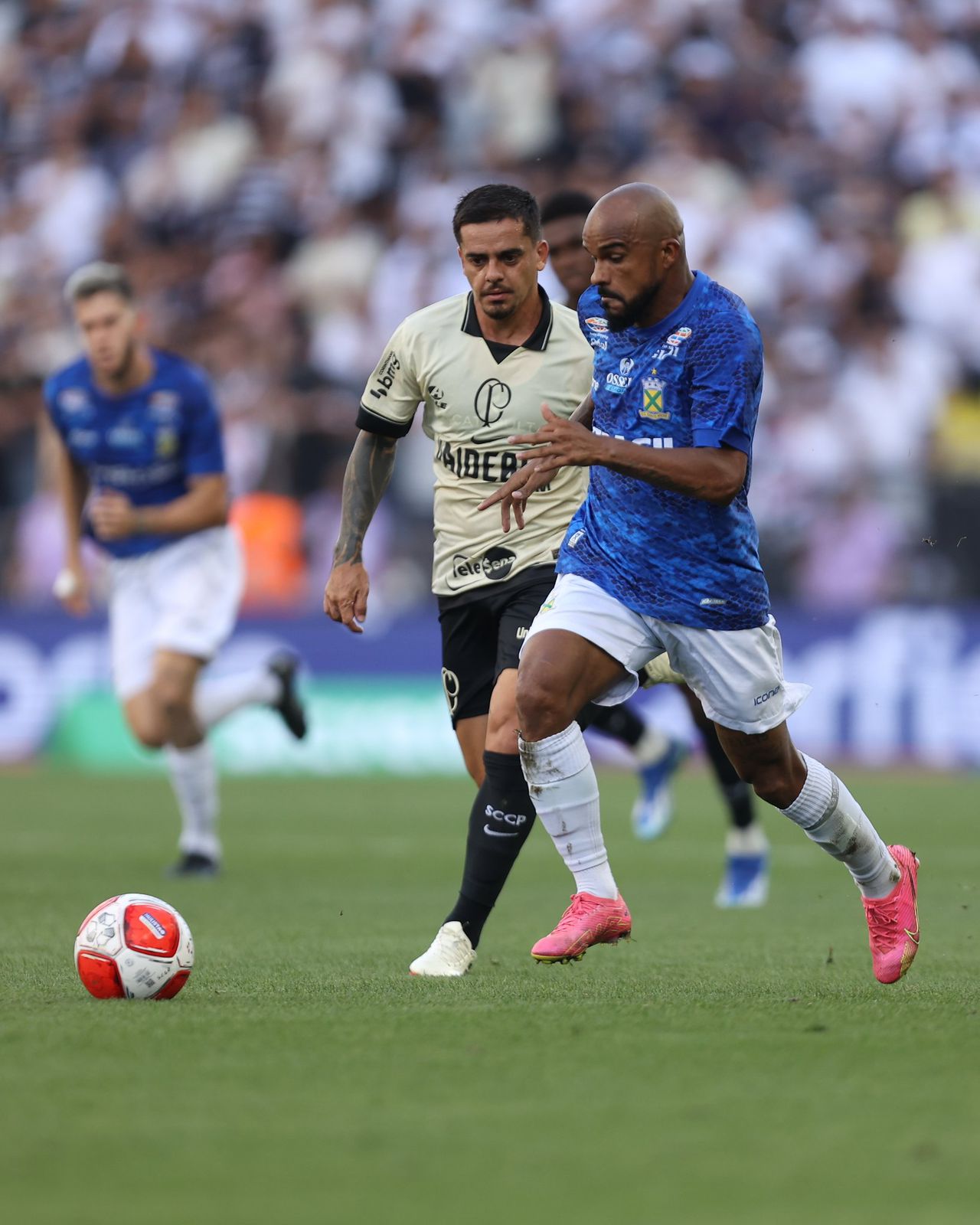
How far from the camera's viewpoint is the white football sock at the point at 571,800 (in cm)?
553

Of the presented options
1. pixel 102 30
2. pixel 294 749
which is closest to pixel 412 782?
pixel 294 749

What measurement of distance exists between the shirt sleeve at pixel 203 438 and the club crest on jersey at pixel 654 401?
187 inches

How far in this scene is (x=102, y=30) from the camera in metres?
20.5

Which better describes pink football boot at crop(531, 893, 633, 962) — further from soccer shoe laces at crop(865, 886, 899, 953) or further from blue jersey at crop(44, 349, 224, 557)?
blue jersey at crop(44, 349, 224, 557)

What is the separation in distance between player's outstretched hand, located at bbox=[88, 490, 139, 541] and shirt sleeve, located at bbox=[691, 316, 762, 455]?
4.95 meters

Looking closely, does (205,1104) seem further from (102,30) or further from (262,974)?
(102,30)

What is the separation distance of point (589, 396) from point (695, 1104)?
2564 mm

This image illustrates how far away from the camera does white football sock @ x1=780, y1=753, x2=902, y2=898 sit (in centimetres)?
555

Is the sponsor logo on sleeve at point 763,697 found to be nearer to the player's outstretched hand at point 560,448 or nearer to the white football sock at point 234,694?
the player's outstretched hand at point 560,448

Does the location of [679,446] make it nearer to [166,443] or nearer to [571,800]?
[571,800]

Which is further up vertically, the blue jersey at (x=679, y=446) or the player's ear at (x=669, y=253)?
the player's ear at (x=669, y=253)

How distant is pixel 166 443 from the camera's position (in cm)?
980

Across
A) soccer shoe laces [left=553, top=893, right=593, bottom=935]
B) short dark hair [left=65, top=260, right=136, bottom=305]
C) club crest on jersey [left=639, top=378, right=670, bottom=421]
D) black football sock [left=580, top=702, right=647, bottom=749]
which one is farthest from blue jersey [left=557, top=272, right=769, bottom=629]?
short dark hair [left=65, top=260, right=136, bottom=305]

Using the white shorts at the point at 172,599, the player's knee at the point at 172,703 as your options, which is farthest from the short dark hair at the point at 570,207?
the player's knee at the point at 172,703
